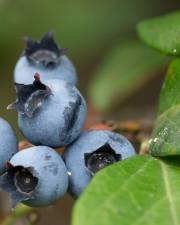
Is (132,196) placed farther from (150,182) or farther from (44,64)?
(44,64)

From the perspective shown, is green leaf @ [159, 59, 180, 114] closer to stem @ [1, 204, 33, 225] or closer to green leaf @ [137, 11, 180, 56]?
green leaf @ [137, 11, 180, 56]

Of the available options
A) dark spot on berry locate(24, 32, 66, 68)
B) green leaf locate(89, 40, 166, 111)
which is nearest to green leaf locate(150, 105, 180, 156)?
dark spot on berry locate(24, 32, 66, 68)

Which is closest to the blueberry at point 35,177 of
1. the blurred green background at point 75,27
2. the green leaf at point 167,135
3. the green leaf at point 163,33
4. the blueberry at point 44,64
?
the green leaf at point 167,135

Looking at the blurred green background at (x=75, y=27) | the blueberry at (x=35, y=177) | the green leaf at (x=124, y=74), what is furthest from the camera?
the blurred green background at (x=75, y=27)

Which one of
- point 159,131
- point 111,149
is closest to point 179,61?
point 159,131

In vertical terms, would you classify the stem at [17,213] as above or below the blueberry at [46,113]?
below

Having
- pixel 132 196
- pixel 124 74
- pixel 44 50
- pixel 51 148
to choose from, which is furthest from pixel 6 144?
pixel 124 74

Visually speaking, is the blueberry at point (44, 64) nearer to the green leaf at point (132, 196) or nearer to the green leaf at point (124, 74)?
the green leaf at point (132, 196)
